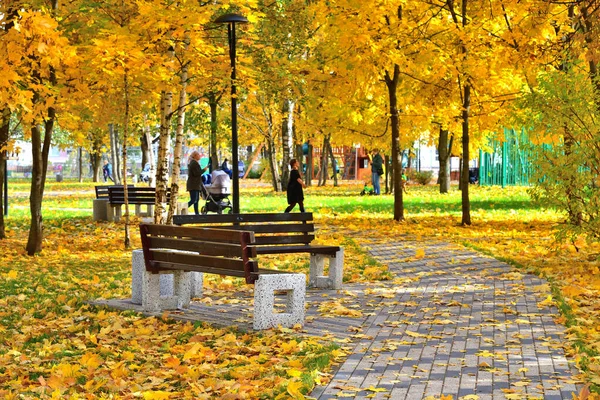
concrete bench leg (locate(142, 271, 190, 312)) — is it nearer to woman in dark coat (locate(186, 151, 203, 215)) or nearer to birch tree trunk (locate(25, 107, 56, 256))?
birch tree trunk (locate(25, 107, 56, 256))

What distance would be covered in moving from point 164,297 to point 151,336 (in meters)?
1.63

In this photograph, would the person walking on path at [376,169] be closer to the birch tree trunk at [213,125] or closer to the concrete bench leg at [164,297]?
the birch tree trunk at [213,125]

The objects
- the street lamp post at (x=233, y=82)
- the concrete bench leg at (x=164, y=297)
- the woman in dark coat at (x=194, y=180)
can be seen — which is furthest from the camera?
the woman in dark coat at (x=194, y=180)

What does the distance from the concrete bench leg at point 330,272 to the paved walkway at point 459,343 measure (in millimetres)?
504

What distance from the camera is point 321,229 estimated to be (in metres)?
22.9

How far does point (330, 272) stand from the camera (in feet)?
41.4

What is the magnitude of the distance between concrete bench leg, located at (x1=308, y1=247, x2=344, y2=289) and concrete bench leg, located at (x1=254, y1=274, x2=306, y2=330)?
9.38 feet

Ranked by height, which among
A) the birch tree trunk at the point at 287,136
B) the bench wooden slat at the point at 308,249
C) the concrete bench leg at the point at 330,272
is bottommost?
the concrete bench leg at the point at 330,272

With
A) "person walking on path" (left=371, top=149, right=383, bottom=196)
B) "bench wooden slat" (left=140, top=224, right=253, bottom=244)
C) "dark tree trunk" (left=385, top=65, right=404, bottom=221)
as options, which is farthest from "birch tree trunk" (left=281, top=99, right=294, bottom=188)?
"bench wooden slat" (left=140, top=224, right=253, bottom=244)

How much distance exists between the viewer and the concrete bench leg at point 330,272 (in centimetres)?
1254

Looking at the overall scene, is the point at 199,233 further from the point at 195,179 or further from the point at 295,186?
the point at 195,179

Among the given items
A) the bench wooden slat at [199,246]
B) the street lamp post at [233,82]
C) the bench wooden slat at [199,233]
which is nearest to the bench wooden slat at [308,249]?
the bench wooden slat at [199,233]

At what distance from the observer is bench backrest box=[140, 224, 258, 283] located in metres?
9.54

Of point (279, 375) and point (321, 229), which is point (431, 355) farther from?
point (321, 229)
